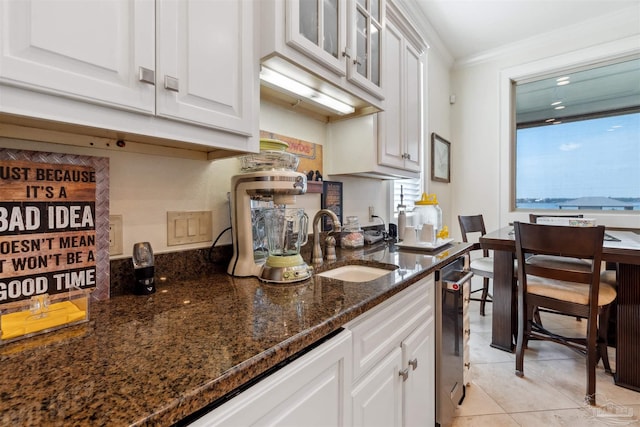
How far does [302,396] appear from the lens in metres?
0.65

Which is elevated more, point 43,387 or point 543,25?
point 543,25

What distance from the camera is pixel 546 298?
6.15ft

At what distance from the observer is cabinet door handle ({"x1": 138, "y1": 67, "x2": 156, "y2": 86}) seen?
70 cm

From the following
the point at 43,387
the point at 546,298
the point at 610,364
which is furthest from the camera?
the point at 610,364

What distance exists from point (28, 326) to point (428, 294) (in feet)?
4.26

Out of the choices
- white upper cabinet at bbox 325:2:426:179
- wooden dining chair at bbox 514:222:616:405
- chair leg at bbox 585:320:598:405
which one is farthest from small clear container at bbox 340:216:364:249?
chair leg at bbox 585:320:598:405

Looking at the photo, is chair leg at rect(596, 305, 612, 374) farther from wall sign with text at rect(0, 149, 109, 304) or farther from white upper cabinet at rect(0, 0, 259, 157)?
wall sign with text at rect(0, 149, 109, 304)

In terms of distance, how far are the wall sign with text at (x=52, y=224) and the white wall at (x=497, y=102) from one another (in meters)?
3.72

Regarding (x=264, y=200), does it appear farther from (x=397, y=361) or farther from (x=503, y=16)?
(x=503, y=16)

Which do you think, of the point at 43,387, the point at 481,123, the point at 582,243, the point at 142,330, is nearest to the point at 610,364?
the point at 582,243

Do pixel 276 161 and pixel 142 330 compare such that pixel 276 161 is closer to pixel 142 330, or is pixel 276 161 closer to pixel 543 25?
pixel 142 330

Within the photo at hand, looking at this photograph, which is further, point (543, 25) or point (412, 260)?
point (543, 25)

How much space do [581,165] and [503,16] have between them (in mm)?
1875

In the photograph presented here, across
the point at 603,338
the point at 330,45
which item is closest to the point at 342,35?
the point at 330,45
